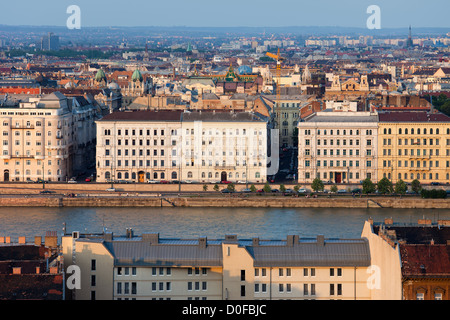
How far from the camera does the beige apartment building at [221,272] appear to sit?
11906 mm

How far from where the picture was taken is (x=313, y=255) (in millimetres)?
12133

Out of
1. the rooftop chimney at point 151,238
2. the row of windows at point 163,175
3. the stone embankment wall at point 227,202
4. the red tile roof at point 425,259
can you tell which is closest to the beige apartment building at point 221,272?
the rooftop chimney at point 151,238

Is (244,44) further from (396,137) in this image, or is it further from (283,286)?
(283,286)

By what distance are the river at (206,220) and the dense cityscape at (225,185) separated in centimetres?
66

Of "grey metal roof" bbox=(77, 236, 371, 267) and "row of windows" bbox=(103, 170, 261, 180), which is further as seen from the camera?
"row of windows" bbox=(103, 170, 261, 180)

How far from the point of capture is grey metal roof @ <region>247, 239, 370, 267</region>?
39.4 feet

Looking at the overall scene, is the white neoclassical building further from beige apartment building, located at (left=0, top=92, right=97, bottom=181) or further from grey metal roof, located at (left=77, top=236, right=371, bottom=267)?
grey metal roof, located at (left=77, top=236, right=371, bottom=267)

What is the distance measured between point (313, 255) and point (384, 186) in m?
13.7

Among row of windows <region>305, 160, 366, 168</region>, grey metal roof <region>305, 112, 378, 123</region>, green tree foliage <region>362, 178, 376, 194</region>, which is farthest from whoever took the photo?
grey metal roof <region>305, 112, 378, 123</region>

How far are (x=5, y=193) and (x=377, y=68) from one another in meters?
57.4

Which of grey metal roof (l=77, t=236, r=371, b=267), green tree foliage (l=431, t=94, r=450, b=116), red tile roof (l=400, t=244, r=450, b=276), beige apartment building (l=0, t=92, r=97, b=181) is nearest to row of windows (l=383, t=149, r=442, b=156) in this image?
beige apartment building (l=0, t=92, r=97, b=181)

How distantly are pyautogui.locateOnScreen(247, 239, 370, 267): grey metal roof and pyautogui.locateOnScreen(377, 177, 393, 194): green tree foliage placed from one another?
13285mm

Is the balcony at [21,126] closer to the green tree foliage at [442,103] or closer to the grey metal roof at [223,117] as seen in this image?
the grey metal roof at [223,117]

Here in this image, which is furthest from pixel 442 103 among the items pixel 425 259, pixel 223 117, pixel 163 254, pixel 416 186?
pixel 425 259
